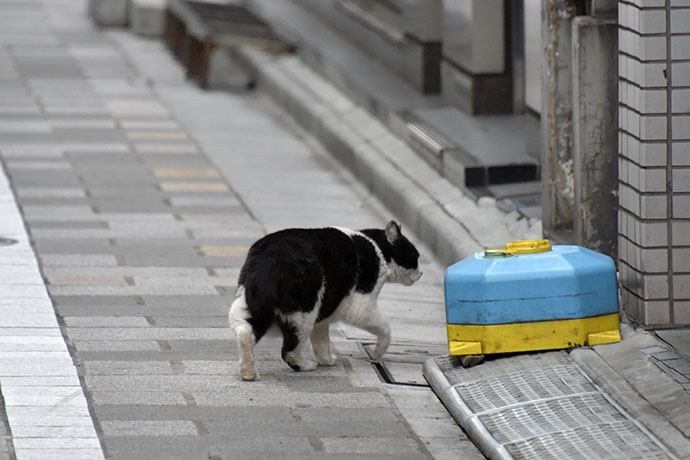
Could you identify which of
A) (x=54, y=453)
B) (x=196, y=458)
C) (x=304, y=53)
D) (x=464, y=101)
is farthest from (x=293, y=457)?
(x=304, y=53)

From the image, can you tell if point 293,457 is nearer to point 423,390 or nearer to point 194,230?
point 423,390

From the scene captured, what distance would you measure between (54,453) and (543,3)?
16.7 ft

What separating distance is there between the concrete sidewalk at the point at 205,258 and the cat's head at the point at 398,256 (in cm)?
50

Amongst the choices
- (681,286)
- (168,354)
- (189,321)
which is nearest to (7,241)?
(189,321)

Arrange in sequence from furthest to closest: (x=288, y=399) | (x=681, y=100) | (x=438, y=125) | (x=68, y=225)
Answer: (x=438, y=125) → (x=68, y=225) → (x=681, y=100) → (x=288, y=399)

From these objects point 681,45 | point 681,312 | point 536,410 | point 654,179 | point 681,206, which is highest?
point 681,45

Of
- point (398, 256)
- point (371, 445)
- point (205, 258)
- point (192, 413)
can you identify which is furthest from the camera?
point (205, 258)

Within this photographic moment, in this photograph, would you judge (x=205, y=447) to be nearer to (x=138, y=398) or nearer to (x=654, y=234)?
(x=138, y=398)

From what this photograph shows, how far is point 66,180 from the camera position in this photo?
12320 millimetres

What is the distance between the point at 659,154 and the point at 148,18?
14.4 meters

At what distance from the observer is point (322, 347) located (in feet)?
25.4

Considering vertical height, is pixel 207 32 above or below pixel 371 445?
above

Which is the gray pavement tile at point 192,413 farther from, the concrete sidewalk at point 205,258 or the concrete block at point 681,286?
the concrete block at point 681,286

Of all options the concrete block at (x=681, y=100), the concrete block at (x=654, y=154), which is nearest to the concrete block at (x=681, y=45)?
the concrete block at (x=681, y=100)
